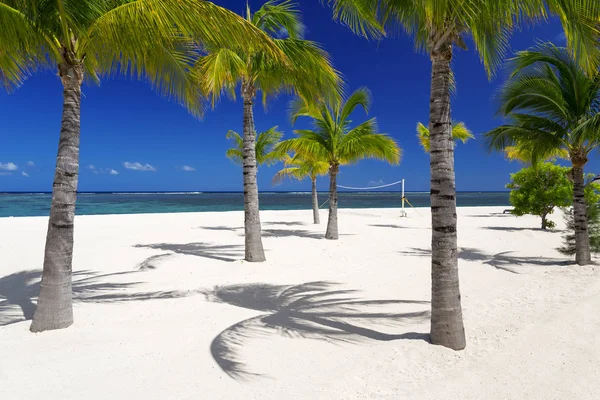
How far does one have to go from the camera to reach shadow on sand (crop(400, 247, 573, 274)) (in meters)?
8.65

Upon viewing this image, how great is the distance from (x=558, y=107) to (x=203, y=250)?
10360mm

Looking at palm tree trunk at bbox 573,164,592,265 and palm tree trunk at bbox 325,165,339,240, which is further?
palm tree trunk at bbox 325,165,339,240

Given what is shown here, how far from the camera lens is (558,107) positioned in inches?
319

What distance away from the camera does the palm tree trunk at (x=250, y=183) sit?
28.9 ft

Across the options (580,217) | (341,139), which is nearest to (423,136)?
(341,139)

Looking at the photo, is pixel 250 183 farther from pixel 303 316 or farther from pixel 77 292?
pixel 303 316

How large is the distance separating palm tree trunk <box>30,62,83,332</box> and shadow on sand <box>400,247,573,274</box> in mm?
8589

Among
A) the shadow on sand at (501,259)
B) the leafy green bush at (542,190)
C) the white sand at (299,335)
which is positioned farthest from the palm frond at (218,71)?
the leafy green bush at (542,190)

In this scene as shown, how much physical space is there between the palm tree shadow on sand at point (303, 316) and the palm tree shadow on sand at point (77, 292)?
4.36 ft

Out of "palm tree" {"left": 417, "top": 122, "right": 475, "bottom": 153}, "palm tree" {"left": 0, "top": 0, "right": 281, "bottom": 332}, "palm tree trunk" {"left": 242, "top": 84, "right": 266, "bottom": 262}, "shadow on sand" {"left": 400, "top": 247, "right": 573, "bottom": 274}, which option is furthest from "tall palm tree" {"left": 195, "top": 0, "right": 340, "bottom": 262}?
"palm tree" {"left": 417, "top": 122, "right": 475, "bottom": 153}

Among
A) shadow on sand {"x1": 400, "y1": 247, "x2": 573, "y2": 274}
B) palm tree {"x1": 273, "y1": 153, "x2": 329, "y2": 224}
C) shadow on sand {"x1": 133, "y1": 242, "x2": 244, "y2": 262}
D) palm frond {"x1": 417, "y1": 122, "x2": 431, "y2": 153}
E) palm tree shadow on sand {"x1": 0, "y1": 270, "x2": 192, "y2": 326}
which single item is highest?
palm frond {"x1": 417, "y1": 122, "x2": 431, "y2": 153}

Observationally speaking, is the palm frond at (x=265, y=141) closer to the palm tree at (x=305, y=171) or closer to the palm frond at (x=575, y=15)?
the palm tree at (x=305, y=171)

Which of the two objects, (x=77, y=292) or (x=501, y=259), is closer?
(x=77, y=292)

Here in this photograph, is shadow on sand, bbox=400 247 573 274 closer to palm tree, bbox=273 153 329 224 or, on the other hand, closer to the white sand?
the white sand
